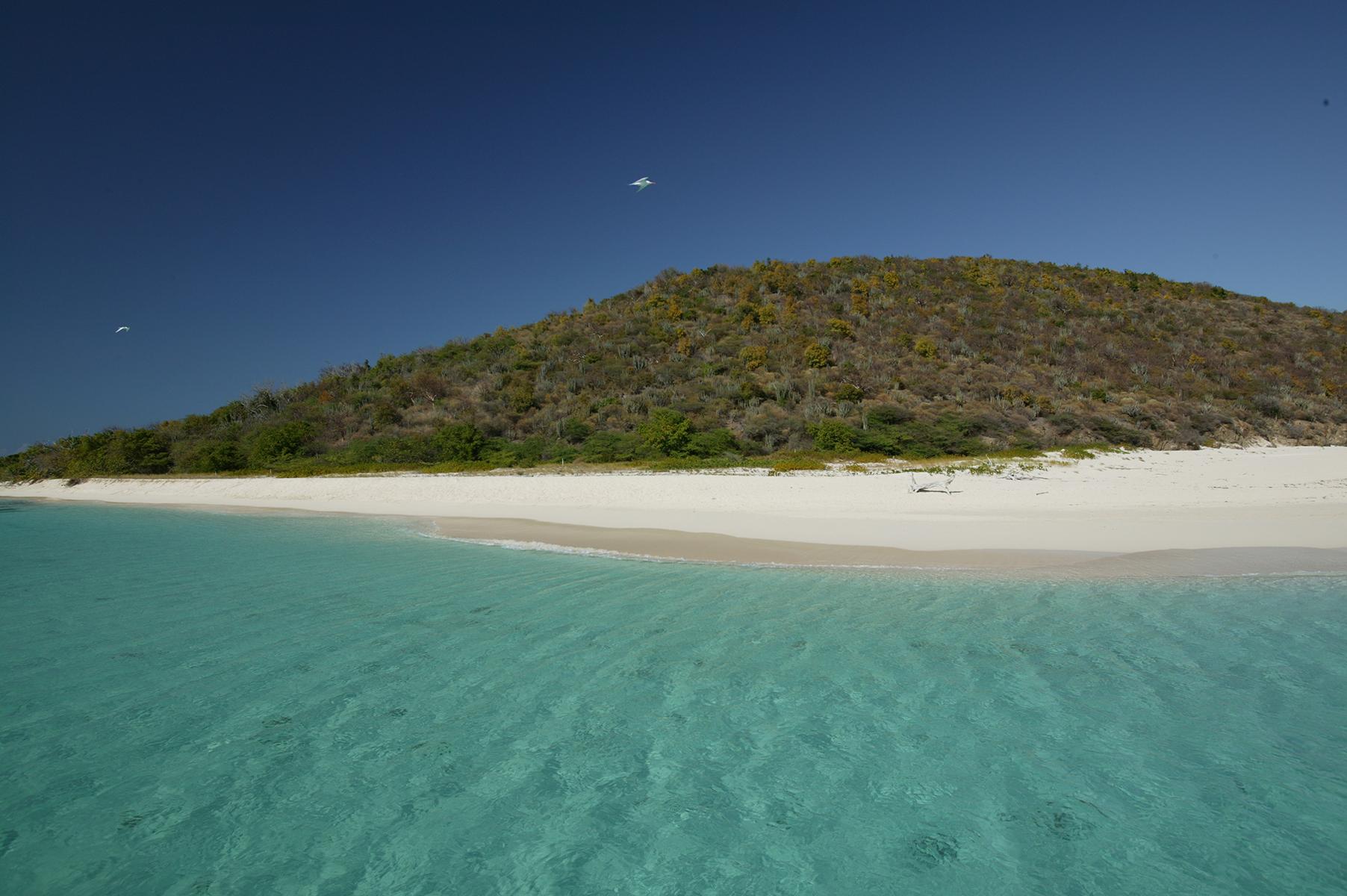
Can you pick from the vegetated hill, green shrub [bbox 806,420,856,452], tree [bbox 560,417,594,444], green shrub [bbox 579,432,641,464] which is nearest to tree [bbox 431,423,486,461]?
the vegetated hill

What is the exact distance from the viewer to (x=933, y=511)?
13.3 m

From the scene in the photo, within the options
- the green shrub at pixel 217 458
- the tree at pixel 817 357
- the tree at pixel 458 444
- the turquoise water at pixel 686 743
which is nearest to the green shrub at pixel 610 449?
the tree at pixel 458 444

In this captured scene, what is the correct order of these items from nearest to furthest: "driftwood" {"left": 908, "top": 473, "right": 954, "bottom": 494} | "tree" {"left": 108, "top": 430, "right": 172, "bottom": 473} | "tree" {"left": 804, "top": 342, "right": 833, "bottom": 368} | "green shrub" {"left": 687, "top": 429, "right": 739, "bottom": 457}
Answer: "driftwood" {"left": 908, "top": 473, "right": 954, "bottom": 494}
"green shrub" {"left": 687, "top": 429, "right": 739, "bottom": 457}
"tree" {"left": 108, "top": 430, "right": 172, "bottom": 473}
"tree" {"left": 804, "top": 342, "right": 833, "bottom": 368}

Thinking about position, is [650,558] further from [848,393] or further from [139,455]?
[139,455]

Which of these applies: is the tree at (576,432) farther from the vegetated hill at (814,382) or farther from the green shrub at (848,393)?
the green shrub at (848,393)

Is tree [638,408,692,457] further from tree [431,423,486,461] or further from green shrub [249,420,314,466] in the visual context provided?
green shrub [249,420,314,466]

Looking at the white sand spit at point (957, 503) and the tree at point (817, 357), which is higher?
the tree at point (817, 357)

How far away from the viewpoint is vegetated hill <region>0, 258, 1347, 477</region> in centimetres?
2748

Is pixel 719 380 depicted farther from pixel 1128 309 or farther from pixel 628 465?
pixel 1128 309

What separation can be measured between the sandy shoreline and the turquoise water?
86.3 inches

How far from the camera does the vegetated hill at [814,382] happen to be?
27484 millimetres

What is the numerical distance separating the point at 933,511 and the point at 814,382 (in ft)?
68.6

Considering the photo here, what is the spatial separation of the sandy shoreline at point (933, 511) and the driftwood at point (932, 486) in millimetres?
284

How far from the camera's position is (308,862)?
310 centimetres
